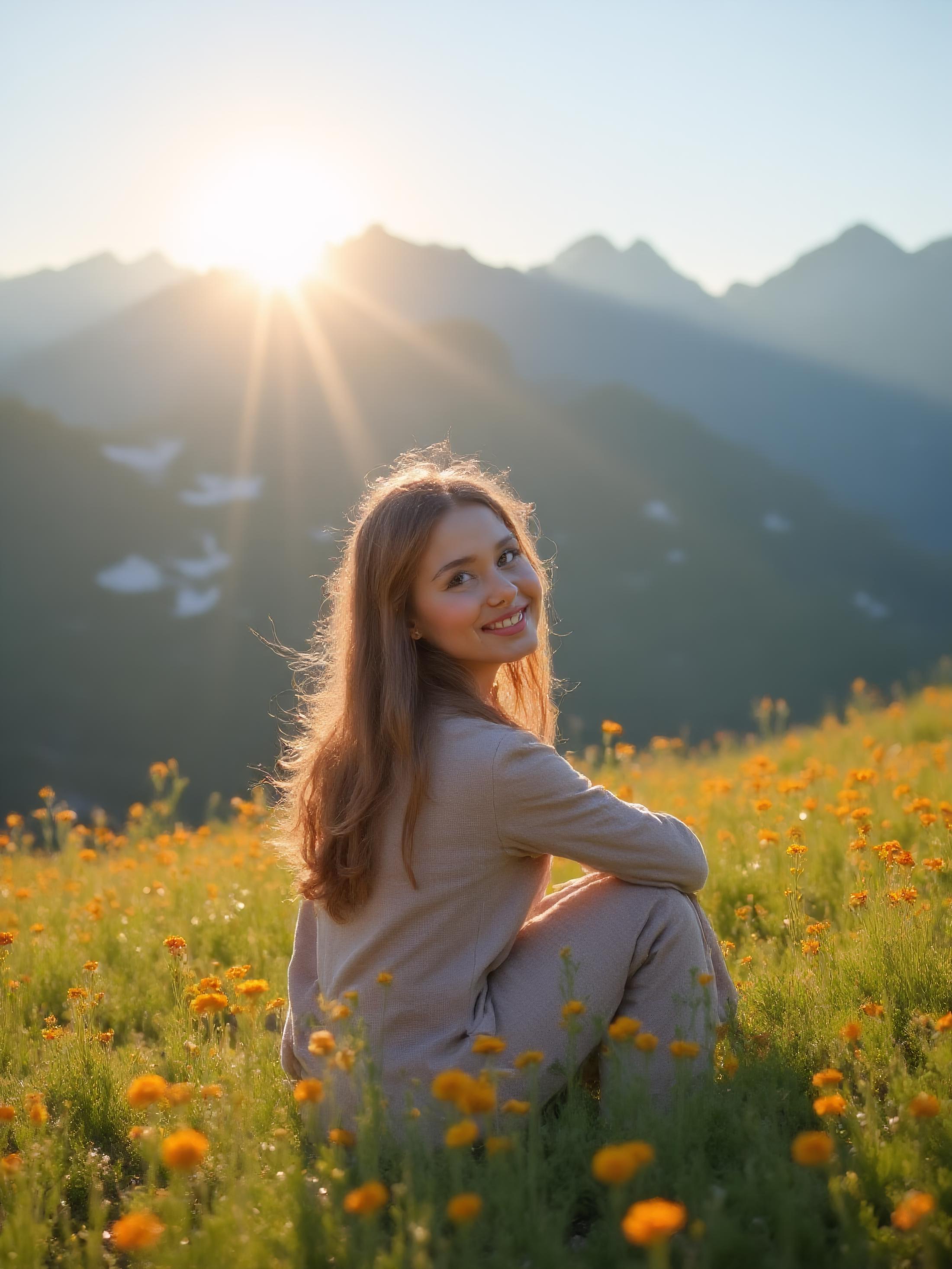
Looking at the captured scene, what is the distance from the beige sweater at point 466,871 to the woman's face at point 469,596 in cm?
27

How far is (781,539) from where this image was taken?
6612 centimetres

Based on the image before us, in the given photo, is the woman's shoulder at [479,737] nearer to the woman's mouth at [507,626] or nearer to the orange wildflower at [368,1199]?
the woman's mouth at [507,626]

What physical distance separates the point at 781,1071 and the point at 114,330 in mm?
66384

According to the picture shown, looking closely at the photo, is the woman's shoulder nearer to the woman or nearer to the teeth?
the woman

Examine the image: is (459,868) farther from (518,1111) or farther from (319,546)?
(319,546)

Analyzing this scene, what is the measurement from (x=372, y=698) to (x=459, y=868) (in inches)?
18.0

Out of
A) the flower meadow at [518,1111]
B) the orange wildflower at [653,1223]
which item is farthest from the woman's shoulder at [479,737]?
the orange wildflower at [653,1223]

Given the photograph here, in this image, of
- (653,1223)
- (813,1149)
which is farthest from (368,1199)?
(813,1149)

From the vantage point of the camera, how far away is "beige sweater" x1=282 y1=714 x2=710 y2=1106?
2055mm

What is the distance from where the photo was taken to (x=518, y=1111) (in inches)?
65.9

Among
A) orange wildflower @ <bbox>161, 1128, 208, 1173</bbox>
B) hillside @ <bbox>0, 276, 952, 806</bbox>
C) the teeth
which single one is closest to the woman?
the teeth

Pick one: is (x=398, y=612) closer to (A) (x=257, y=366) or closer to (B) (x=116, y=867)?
(B) (x=116, y=867)

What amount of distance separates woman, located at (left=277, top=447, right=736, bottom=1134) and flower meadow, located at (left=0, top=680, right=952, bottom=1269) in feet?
0.29

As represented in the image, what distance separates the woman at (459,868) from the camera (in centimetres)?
207
